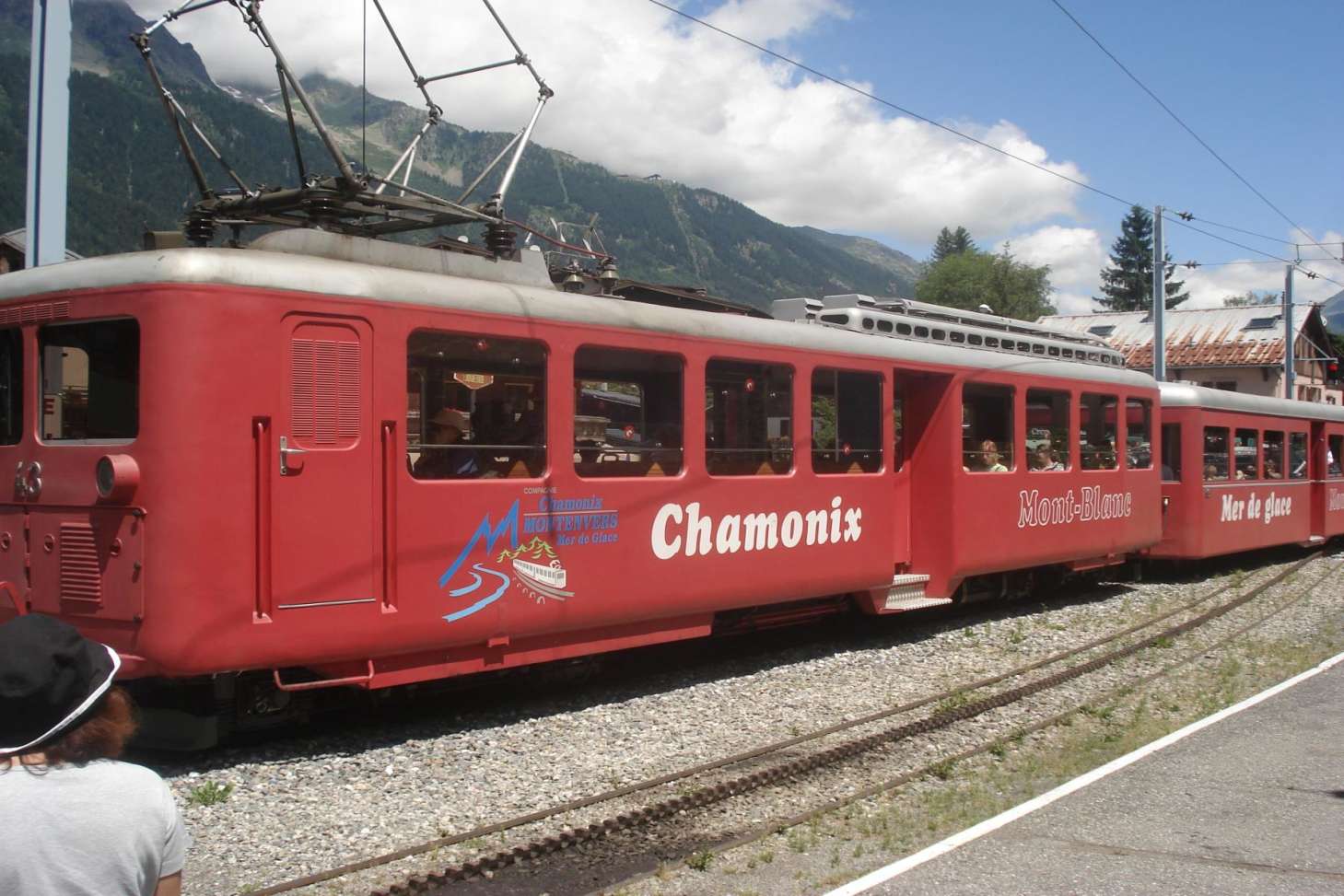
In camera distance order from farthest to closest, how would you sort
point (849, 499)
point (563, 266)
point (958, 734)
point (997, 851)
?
point (849, 499), point (563, 266), point (958, 734), point (997, 851)

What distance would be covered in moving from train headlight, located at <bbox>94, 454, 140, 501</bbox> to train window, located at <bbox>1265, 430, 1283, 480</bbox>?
15908mm

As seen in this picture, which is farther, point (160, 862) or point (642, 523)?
point (642, 523)

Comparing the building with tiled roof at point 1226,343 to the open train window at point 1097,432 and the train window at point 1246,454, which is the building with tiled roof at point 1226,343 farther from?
the open train window at point 1097,432

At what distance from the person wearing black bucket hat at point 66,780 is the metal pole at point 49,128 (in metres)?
7.80

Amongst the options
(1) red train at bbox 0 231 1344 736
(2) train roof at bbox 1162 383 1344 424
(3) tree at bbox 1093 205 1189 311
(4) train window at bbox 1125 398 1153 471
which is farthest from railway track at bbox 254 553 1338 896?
(3) tree at bbox 1093 205 1189 311

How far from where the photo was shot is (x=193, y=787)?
5.83 meters

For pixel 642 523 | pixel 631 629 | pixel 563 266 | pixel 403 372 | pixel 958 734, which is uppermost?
pixel 563 266

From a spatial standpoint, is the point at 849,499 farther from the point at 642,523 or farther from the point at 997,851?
the point at 997,851

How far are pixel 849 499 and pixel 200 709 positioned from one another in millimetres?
5262

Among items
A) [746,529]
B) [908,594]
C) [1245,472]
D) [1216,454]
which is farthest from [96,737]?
[1245,472]

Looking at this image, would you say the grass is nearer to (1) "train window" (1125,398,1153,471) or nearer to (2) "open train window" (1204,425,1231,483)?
(1) "train window" (1125,398,1153,471)

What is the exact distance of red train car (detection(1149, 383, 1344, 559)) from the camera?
50.3ft

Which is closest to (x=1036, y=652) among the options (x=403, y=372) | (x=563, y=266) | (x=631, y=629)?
(x=631, y=629)

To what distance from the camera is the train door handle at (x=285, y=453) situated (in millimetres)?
6113
